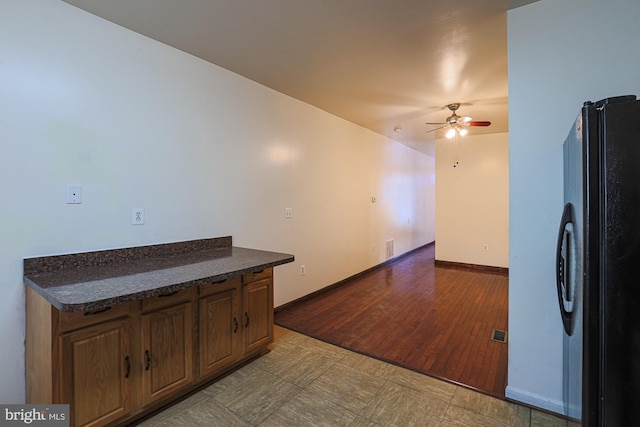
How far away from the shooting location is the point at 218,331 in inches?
87.2

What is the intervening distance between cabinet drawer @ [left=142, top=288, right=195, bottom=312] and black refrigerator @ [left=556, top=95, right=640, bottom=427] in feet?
6.35

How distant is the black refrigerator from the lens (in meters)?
0.81

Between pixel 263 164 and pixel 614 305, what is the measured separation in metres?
2.98

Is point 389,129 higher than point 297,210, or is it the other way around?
point 389,129

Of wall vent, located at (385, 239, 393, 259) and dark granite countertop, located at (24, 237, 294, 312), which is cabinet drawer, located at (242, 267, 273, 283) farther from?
wall vent, located at (385, 239, 393, 259)

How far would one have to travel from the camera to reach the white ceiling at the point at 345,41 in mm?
1968

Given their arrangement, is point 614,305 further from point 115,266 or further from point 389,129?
point 389,129

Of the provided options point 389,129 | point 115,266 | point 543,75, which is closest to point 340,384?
point 115,266

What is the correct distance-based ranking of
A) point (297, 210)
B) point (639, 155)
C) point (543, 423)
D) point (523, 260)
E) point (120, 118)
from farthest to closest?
point (297, 210)
point (120, 118)
point (523, 260)
point (543, 423)
point (639, 155)

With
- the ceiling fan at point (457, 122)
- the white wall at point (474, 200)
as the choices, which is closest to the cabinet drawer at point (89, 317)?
the ceiling fan at point (457, 122)

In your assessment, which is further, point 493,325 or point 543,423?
point 493,325

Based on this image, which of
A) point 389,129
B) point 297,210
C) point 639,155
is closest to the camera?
point 639,155

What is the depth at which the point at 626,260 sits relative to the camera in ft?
2.69

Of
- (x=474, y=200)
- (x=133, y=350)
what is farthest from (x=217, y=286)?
(x=474, y=200)
